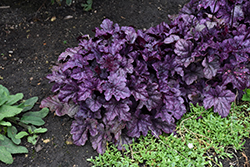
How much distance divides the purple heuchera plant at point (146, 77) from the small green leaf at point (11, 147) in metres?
0.52

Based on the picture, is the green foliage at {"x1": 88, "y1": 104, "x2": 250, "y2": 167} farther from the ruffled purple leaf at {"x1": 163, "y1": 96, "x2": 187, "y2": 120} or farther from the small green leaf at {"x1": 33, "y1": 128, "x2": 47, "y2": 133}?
the small green leaf at {"x1": 33, "y1": 128, "x2": 47, "y2": 133}

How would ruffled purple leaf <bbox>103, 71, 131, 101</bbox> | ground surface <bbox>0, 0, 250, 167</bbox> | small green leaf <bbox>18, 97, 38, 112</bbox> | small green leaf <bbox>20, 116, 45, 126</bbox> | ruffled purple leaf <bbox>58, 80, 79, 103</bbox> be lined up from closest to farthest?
ruffled purple leaf <bbox>103, 71, 131, 101</bbox>, ruffled purple leaf <bbox>58, 80, 79, 103</bbox>, ground surface <bbox>0, 0, 250, 167</bbox>, small green leaf <bbox>20, 116, 45, 126</bbox>, small green leaf <bbox>18, 97, 38, 112</bbox>

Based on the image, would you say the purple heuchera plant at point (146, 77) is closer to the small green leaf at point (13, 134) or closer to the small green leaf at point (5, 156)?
the small green leaf at point (13, 134)

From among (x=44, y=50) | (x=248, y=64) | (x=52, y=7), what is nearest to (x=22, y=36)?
(x=44, y=50)

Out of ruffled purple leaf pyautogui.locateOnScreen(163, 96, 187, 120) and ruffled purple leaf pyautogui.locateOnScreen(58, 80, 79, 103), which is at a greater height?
ruffled purple leaf pyautogui.locateOnScreen(58, 80, 79, 103)

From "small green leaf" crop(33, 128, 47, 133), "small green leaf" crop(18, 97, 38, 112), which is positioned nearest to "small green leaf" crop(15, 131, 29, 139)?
"small green leaf" crop(33, 128, 47, 133)

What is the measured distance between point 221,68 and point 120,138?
1.38 meters

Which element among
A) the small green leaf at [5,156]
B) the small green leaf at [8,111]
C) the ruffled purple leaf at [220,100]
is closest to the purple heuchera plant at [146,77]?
the ruffled purple leaf at [220,100]

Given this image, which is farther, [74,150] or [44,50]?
[44,50]

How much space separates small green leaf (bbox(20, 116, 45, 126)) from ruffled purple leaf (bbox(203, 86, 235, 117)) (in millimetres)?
1847

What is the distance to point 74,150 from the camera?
2.40m

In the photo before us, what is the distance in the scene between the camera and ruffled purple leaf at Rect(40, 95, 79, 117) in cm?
241

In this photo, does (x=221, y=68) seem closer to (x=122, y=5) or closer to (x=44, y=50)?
(x=122, y=5)

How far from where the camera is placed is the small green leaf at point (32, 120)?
2.48 m
